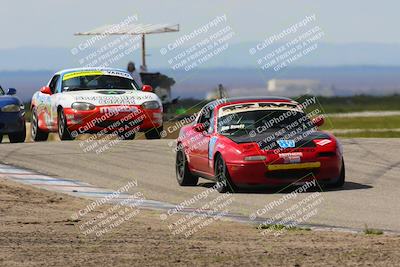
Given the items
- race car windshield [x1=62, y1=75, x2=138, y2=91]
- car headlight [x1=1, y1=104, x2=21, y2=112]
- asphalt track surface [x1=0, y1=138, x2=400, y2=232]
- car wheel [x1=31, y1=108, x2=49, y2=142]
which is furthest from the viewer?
car wheel [x1=31, y1=108, x2=49, y2=142]

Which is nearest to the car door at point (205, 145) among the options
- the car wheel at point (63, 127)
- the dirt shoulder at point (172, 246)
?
the dirt shoulder at point (172, 246)

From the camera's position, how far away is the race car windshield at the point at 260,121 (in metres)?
15.5

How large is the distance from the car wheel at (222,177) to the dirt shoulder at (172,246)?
263 centimetres

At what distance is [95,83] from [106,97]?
93 cm

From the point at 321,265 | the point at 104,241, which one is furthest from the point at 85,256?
the point at 321,265

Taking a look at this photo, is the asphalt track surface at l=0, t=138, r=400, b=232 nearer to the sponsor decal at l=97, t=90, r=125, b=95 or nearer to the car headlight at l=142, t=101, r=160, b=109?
the car headlight at l=142, t=101, r=160, b=109

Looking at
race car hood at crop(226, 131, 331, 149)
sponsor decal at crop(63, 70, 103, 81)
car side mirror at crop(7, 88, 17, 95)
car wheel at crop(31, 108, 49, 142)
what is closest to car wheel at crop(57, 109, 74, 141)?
sponsor decal at crop(63, 70, 103, 81)

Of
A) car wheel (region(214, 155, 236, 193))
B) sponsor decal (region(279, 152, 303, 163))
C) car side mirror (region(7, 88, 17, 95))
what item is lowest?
car side mirror (region(7, 88, 17, 95))

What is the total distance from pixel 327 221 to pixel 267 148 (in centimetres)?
282

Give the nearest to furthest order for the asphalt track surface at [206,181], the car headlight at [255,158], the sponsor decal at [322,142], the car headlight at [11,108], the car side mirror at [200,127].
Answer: the asphalt track surface at [206,181], the car headlight at [255,158], the sponsor decal at [322,142], the car side mirror at [200,127], the car headlight at [11,108]

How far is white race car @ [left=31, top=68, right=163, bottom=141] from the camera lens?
22797mm

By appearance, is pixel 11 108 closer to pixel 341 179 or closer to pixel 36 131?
pixel 36 131

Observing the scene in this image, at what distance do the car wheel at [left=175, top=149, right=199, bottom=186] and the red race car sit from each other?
0.8 inches

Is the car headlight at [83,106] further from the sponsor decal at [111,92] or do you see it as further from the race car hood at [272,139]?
the race car hood at [272,139]
